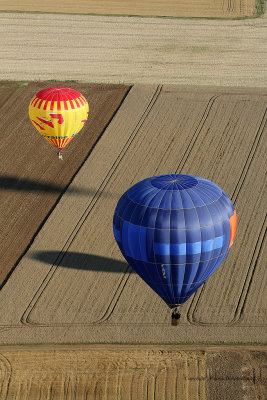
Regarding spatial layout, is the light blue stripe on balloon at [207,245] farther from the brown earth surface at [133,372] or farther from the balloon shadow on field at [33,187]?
the balloon shadow on field at [33,187]

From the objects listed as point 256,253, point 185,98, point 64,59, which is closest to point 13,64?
point 64,59

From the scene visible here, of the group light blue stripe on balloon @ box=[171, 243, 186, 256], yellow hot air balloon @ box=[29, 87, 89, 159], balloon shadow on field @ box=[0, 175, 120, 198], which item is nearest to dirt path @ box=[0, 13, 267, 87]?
yellow hot air balloon @ box=[29, 87, 89, 159]

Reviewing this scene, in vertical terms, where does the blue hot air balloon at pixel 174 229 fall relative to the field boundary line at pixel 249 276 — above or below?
above

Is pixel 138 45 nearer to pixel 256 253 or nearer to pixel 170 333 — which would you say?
pixel 256 253

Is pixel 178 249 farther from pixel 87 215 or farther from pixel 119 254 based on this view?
pixel 87 215

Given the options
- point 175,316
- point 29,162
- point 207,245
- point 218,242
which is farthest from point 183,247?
point 29,162

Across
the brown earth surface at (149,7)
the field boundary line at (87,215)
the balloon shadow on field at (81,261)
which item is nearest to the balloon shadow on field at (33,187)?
the field boundary line at (87,215)
